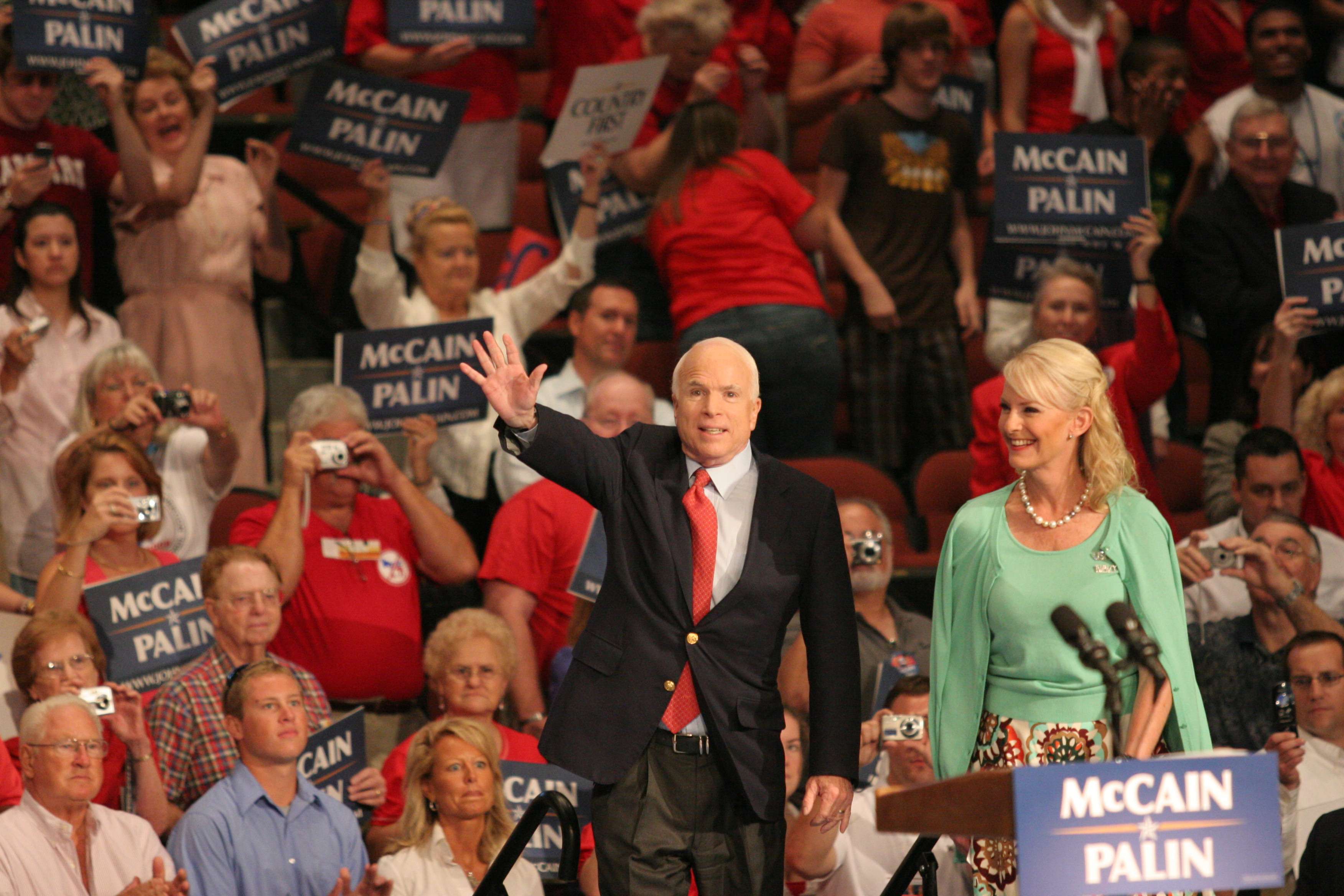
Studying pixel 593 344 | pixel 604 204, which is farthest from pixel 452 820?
pixel 604 204

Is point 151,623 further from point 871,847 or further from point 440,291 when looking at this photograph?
point 871,847

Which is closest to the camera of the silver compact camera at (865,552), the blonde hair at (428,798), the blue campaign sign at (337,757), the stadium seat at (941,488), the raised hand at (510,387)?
the raised hand at (510,387)

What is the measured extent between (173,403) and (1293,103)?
4753 mm

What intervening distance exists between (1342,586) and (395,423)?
308 centimetres

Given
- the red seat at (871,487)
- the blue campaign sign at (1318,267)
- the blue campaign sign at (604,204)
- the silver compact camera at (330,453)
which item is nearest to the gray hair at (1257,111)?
the blue campaign sign at (1318,267)

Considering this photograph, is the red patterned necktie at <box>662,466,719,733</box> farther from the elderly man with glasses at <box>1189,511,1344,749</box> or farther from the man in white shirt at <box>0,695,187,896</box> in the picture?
the elderly man with glasses at <box>1189,511,1344,749</box>

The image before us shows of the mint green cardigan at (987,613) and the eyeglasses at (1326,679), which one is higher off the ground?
the mint green cardigan at (987,613)

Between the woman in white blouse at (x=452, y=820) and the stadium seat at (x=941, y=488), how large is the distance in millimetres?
2239

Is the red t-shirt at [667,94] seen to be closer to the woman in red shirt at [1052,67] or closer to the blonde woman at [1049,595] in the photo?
the woman in red shirt at [1052,67]

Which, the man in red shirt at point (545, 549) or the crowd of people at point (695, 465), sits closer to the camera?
the crowd of people at point (695, 465)

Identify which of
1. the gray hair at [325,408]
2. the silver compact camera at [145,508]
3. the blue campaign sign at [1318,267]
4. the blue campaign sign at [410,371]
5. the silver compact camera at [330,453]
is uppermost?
the blue campaign sign at [1318,267]

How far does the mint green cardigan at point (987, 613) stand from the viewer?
337 centimetres

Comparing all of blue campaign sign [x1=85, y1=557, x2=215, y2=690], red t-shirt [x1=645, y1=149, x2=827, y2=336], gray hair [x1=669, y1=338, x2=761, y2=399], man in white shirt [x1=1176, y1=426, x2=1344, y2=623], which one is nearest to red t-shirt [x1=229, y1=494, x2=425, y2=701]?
blue campaign sign [x1=85, y1=557, x2=215, y2=690]

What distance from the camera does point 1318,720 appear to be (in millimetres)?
4984
